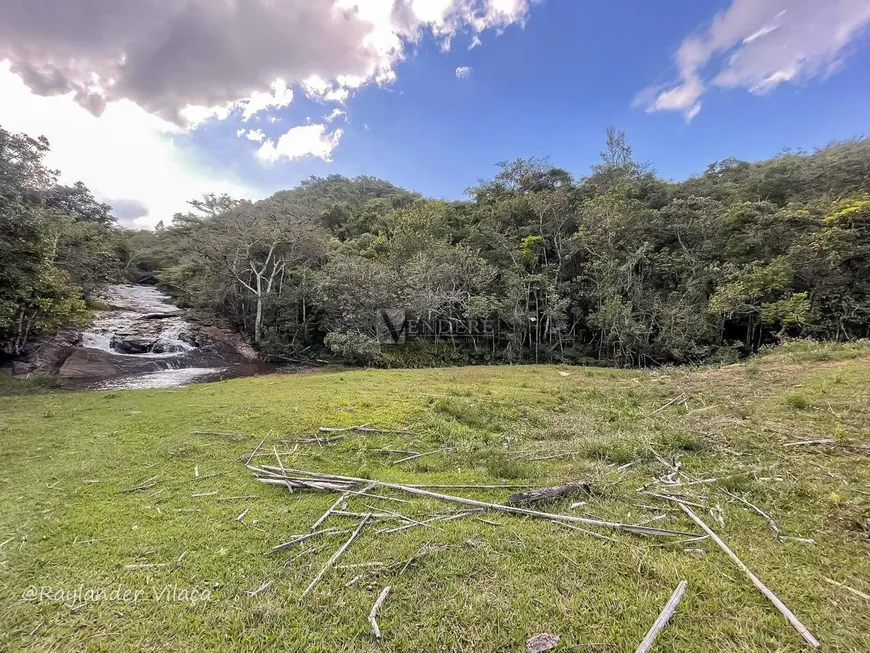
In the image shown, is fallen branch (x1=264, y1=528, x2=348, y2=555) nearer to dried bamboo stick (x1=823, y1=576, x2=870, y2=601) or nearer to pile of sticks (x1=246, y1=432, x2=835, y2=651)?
pile of sticks (x1=246, y1=432, x2=835, y2=651)

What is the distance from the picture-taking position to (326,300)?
18656 mm

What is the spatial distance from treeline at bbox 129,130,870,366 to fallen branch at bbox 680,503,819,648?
14912 mm

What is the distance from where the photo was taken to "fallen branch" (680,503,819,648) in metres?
2.01

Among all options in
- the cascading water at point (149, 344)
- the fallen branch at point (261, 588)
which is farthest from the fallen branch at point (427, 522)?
the cascading water at point (149, 344)

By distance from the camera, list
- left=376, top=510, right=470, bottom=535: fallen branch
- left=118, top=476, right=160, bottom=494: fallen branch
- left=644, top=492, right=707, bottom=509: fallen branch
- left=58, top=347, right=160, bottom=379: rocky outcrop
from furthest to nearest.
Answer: left=58, top=347, right=160, bottom=379: rocky outcrop
left=118, top=476, right=160, bottom=494: fallen branch
left=644, top=492, right=707, bottom=509: fallen branch
left=376, top=510, right=470, bottom=535: fallen branch

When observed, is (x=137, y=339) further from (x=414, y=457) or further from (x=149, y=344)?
(x=414, y=457)

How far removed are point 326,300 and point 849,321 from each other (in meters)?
22.5

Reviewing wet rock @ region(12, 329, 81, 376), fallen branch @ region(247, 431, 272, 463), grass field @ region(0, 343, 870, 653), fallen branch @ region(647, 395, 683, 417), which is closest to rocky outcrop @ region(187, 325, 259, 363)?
wet rock @ region(12, 329, 81, 376)

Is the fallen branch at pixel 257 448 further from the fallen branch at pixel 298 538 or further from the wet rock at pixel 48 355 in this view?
the wet rock at pixel 48 355

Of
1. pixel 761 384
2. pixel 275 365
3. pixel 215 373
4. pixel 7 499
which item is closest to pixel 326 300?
pixel 275 365

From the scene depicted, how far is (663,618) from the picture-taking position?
2.15 m

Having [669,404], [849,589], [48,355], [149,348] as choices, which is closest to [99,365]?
[48,355]

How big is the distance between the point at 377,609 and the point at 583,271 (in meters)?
21.8

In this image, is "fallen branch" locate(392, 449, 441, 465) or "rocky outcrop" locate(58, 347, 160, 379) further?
"rocky outcrop" locate(58, 347, 160, 379)
